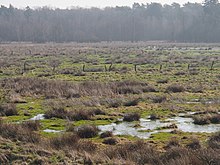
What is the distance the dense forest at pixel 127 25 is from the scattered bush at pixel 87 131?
115824mm

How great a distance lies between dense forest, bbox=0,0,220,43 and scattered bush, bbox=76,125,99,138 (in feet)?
380

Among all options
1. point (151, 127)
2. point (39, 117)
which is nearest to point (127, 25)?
point (39, 117)

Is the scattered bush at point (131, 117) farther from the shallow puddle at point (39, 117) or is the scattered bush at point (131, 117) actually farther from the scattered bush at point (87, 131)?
the shallow puddle at point (39, 117)

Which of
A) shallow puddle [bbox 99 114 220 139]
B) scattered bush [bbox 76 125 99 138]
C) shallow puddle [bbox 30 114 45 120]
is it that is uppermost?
scattered bush [bbox 76 125 99 138]

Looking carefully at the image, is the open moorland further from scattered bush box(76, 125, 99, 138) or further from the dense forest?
the dense forest

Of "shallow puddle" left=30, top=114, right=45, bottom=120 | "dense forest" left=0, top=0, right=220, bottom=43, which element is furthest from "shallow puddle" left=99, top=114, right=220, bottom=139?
"dense forest" left=0, top=0, right=220, bottom=43

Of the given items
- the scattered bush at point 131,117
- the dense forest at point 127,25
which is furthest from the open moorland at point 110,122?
the dense forest at point 127,25

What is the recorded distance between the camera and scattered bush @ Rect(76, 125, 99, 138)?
14484 millimetres

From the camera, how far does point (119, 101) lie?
2088 cm

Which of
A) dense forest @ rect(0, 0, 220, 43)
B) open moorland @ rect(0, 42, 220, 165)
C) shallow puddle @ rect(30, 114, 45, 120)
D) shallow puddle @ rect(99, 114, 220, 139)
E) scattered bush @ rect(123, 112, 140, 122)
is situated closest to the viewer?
open moorland @ rect(0, 42, 220, 165)

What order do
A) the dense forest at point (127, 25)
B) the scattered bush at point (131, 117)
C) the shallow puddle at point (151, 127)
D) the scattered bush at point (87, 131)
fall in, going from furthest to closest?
1. the dense forest at point (127, 25)
2. the scattered bush at point (131, 117)
3. the shallow puddle at point (151, 127)
4. the scattered bush at point (87, 131)

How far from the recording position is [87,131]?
48.0 feet

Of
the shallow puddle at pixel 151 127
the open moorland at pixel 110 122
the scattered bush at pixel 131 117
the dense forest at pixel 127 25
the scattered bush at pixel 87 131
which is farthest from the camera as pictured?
the dense forest at pixel 127 25

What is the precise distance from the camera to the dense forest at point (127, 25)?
132 meters
